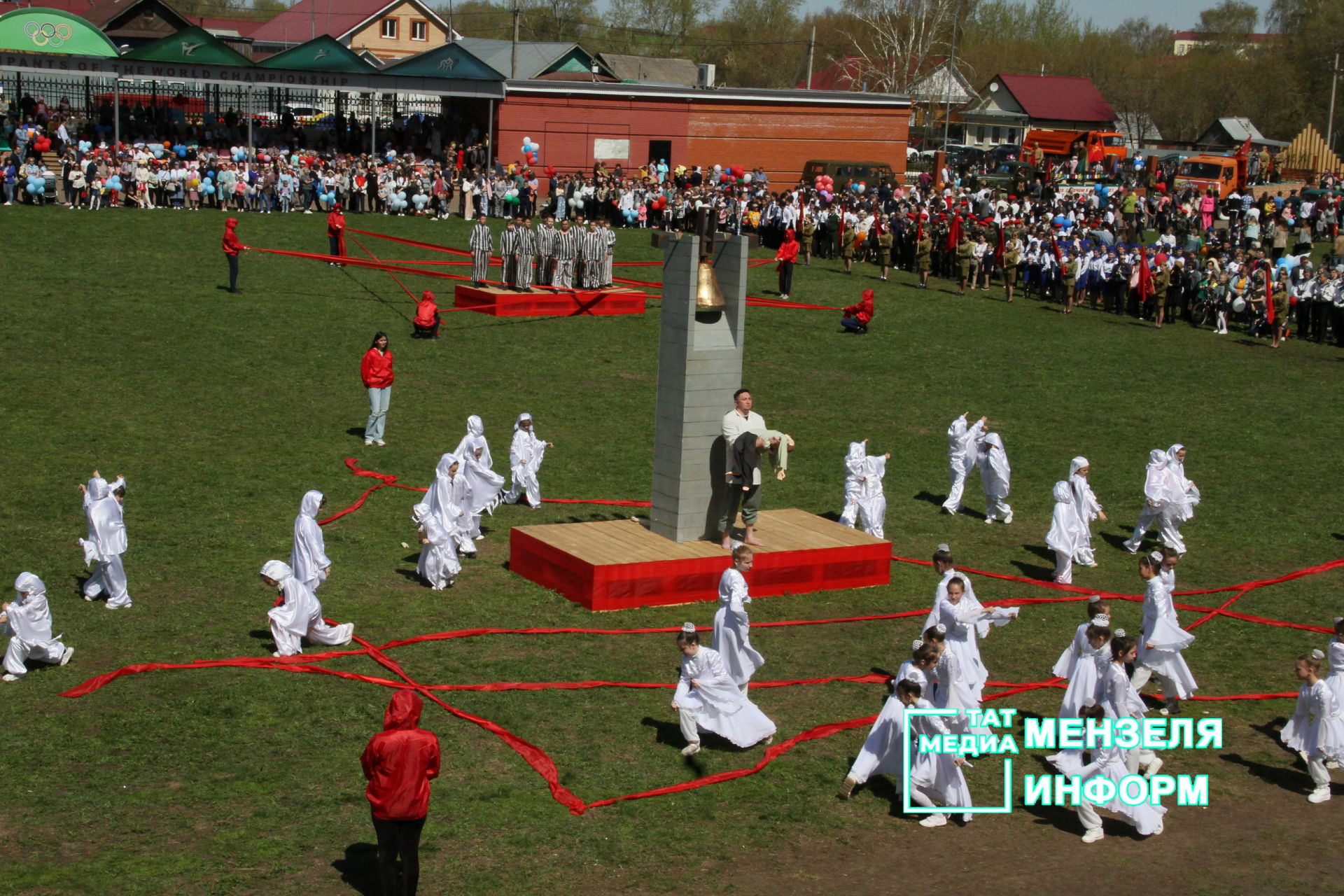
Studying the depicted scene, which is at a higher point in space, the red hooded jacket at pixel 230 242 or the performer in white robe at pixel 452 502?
the red hooded jacket at pixel 230 242

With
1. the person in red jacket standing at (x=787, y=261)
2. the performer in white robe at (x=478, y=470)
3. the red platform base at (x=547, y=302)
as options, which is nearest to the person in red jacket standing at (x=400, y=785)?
the performer in white robe at (x=478, y=470)

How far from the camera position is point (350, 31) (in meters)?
79.9

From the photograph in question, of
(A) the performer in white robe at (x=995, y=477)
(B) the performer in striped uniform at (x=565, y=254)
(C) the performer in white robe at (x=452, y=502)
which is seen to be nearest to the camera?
(C) the performer in white robe at (x=452, y=502)

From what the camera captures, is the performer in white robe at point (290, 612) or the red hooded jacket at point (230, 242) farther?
the red hooded jacket at point (230, 242)

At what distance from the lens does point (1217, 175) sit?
49.8 meters

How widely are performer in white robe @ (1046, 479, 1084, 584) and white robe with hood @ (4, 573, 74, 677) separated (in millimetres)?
10318

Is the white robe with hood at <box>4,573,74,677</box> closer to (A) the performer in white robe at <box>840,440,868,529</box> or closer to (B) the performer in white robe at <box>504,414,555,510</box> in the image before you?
(B) the performer in white robe at <box>504,414,555,510</box>

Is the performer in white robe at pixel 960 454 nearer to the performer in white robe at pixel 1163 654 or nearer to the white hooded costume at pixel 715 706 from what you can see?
the performer in white robe at pixel 1163 654

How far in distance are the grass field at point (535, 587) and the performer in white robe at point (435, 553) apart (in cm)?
18

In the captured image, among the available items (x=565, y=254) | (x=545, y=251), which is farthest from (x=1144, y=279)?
(x=545, y=251)

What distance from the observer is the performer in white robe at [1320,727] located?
35.5 ft

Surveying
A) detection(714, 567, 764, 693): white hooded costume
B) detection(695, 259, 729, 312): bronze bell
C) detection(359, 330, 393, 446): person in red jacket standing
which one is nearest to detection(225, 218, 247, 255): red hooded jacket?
detection(359, 330, 393, 446): person in red jacket standing

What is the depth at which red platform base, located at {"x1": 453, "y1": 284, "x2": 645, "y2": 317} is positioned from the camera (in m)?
27.8

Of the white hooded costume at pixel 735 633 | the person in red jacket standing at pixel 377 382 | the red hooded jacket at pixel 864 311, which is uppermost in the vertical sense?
the red hooded jacket at pixel 864 311
